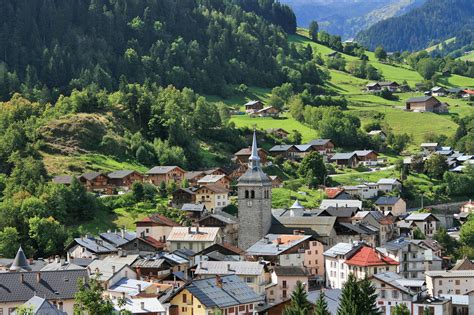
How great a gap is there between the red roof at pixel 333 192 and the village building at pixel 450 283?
39.4 metres

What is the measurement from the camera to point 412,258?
96312 mm

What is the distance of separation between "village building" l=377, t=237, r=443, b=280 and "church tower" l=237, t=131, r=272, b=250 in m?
12.0

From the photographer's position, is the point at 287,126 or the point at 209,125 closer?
the point at 209,125

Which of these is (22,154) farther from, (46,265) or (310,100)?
→ (310,100)

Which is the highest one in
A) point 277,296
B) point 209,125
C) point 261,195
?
point 209,125

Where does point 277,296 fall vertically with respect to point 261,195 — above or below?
below

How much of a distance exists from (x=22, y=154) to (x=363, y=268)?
182 ft

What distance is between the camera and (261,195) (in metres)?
103

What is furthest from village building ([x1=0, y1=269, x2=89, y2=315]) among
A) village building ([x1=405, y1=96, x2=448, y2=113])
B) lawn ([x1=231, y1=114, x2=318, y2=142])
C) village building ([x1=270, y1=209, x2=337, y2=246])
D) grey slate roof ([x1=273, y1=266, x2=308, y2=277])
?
village building ([x1=405, y1=96, x2=448, y2=113])

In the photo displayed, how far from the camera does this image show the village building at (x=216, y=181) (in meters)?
123

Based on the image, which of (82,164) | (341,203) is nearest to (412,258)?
(341,203)

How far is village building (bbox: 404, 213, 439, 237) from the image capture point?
383 ft

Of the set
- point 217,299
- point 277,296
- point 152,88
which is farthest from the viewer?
point 152,88

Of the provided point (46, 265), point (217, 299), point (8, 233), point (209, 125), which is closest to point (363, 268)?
point (217, 299)
